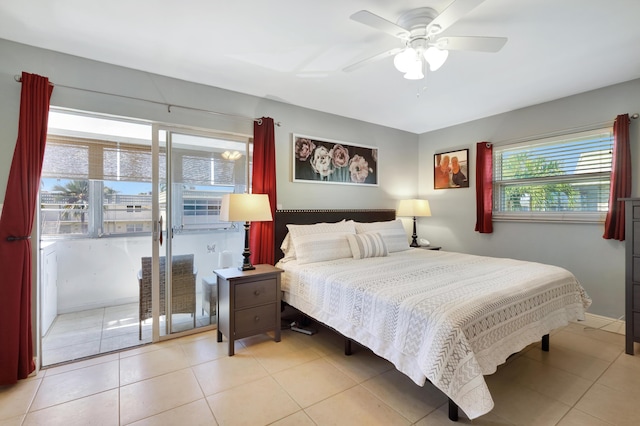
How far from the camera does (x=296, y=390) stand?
2035 mm

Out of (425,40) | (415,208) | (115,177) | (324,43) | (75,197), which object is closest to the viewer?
(425,40)

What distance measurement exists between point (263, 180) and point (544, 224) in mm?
3345

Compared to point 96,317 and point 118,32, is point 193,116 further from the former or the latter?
point 96,317

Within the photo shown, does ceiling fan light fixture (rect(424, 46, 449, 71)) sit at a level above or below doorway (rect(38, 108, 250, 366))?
above

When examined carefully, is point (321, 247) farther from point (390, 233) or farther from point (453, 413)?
point (453, 413)

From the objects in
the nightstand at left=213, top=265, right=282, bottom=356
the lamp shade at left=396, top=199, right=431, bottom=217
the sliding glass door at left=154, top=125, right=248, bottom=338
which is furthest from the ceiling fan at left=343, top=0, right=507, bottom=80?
the lamp shade at left=396, top=199, right=431, bottom=217

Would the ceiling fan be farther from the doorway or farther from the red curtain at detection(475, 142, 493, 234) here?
the red curtain at detection(475, 142, 493, 234)

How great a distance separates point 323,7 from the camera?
1.84 metres

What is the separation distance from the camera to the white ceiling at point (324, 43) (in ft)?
6.12

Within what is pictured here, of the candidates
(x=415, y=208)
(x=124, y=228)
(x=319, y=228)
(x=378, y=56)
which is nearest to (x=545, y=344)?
(x=415, y=208)

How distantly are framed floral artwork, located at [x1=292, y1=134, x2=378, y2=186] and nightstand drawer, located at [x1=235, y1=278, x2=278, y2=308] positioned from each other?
1356 mm

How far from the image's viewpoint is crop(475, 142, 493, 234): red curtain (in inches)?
155

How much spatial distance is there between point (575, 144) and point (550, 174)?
0.39 metres

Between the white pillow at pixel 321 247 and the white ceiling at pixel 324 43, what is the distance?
61.0 inches
